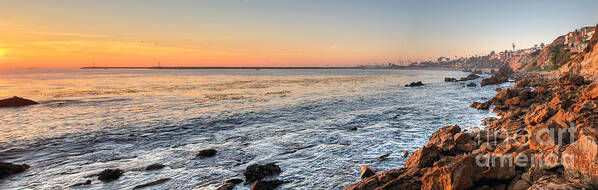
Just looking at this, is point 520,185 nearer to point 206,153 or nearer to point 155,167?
point 206,153

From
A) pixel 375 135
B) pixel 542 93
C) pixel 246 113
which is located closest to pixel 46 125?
pixel 246 113

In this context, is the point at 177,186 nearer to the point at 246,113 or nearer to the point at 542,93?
the point at 246,113

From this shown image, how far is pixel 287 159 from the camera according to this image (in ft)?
37.3

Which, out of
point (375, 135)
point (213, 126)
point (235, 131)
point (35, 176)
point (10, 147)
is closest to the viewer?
point (35, 176)

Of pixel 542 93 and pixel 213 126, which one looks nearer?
pixel 213 126

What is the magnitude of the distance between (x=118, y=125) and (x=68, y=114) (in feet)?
31.4

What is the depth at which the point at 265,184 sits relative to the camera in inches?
338

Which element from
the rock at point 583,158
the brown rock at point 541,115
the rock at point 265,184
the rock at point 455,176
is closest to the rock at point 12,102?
the rock at point 265,184

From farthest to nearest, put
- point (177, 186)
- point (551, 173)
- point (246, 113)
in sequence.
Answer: point (246, 113), point (177, 186), point (551, 173)

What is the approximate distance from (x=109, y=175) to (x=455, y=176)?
37.2ft

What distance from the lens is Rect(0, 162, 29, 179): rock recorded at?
385 inches

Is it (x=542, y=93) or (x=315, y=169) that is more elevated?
(x=542, y=93)

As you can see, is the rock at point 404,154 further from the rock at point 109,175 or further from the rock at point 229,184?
the rock at point 109,175

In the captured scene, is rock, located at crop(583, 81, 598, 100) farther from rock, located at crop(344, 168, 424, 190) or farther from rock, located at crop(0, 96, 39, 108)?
rock, located at crop(0, 96, 39, 108)
